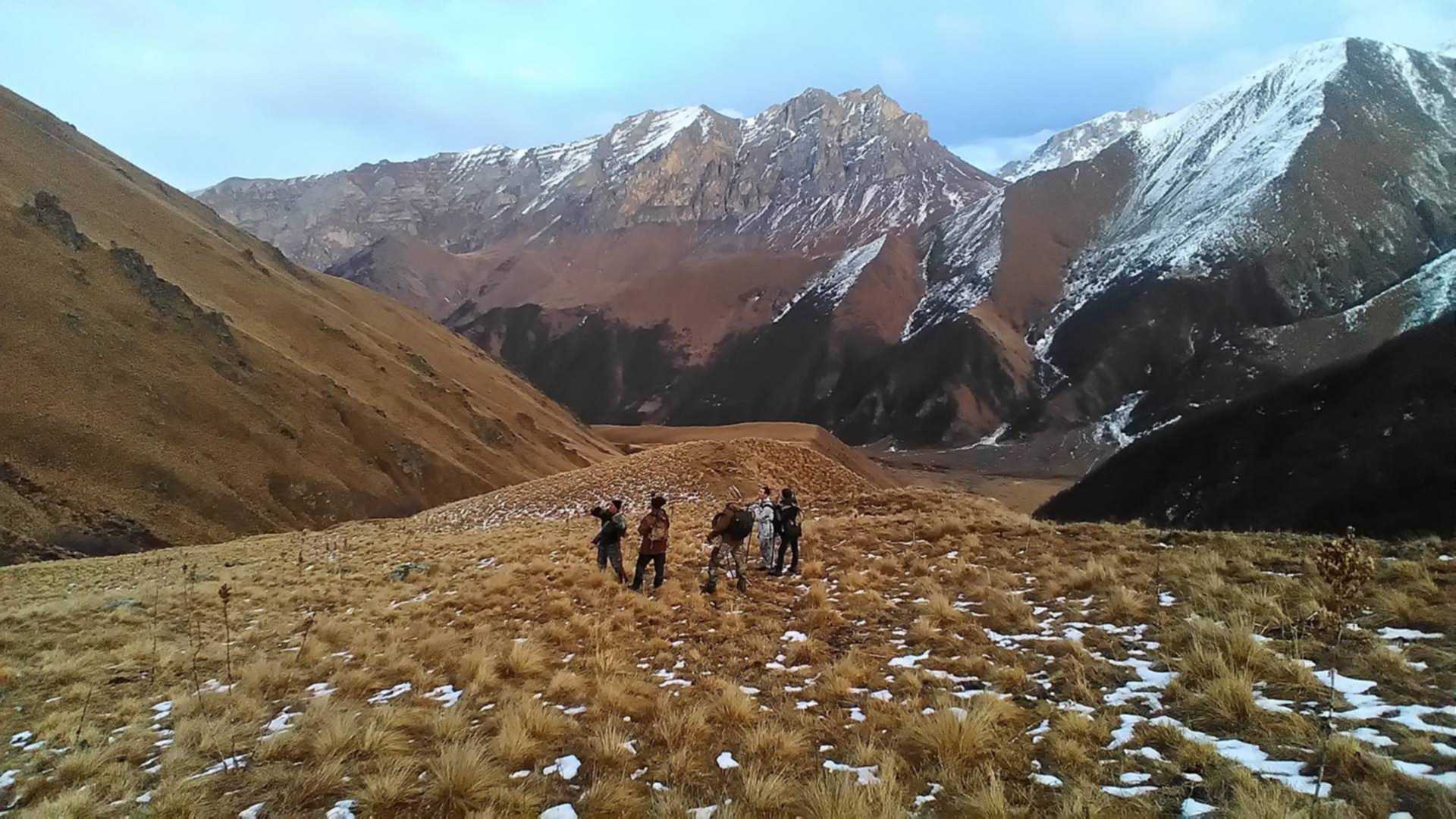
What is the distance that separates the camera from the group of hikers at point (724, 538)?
12906mm

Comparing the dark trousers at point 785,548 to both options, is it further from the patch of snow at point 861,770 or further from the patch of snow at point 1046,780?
the patch of snow at point 1046,780

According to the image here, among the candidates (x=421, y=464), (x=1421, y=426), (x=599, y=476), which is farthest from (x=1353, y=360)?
(x=421, y=464)

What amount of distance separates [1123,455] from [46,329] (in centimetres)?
7923

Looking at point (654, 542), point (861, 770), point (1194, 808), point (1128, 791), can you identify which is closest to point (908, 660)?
point (861, 770)

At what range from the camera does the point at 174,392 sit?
149 feet

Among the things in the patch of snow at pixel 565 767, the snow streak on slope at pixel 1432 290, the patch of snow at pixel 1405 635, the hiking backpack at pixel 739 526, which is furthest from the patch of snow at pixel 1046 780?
the snow streak on slope at pixel 1432 290

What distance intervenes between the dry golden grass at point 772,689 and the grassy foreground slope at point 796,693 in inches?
1.4

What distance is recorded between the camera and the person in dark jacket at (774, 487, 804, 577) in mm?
14266

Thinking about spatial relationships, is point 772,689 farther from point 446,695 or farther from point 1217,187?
point 1217,187

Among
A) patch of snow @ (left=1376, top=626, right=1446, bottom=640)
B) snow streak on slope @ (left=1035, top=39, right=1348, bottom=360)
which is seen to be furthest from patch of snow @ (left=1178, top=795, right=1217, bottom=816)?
snow streak on slope @ (left=1035, top=39, right=1348, bottom=360)

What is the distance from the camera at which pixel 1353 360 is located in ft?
140

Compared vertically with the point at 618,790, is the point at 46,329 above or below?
above

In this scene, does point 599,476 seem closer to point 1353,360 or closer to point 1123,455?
point 1353,360

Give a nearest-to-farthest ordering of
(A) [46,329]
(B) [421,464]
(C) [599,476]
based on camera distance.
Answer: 1. (C) [599,476]
2. (A) [46,329]
3. (B) [421,464]
